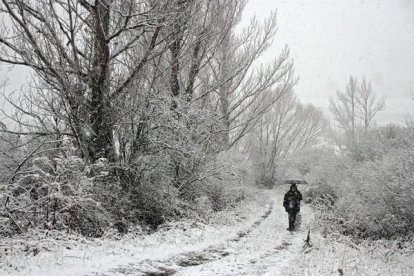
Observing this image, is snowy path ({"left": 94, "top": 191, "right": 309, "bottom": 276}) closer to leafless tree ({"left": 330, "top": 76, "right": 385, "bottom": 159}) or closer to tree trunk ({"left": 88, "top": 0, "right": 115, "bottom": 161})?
tree trunk ({"left": 88, "top": 0, "right": 115, "bottom": 161})

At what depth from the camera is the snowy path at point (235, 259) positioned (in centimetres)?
593

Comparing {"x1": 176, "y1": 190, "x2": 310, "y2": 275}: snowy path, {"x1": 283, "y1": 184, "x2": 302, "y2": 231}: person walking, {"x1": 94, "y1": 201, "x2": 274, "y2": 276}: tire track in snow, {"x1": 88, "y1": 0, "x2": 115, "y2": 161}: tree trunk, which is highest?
{"x1": 88, "y1": 0, "x2": 115, "y2": 161}: tree trunk

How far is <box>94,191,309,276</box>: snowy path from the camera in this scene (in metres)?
5.93

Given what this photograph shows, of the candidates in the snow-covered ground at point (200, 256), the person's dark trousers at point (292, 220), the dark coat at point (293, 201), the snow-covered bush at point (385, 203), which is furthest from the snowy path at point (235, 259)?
the snow-covered bush at point (385, 203)

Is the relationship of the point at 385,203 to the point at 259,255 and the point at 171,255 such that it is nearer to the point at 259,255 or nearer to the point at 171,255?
the point at 259,255

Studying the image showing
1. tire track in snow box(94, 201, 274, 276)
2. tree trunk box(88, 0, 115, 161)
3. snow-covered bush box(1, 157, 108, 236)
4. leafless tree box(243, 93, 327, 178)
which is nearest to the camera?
tire track in snow box(94, 201, 274, 276)

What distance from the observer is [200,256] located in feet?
24.2

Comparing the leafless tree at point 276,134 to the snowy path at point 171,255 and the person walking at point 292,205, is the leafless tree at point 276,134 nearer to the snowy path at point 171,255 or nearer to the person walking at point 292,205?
the person walking at point 292,205

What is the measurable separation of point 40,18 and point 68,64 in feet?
4.02

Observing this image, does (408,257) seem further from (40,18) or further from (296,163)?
(296,163)

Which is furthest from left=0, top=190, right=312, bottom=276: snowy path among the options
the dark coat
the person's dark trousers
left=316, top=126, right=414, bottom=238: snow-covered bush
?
left=316, top=126, right=414, bottom=238: snow-covered bush

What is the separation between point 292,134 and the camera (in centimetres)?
4109

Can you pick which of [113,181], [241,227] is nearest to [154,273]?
[113,181]

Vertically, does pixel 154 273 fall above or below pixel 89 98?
below
